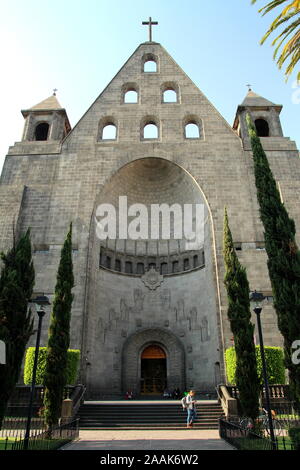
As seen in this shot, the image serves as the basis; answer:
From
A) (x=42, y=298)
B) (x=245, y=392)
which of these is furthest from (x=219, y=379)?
(x=42, y=298)

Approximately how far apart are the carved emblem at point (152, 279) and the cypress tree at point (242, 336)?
11926mm

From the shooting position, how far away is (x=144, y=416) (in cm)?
1392

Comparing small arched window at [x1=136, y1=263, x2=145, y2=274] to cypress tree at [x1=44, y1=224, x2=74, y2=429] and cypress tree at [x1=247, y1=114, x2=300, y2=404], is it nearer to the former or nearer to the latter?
cypress tree at [x1=44, y1=224, x2=74, y2=429]

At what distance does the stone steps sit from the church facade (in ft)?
10.5

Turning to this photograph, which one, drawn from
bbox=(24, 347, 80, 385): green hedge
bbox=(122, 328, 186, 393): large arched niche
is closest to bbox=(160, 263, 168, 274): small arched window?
bbox=(122, 328, 186, 393): large arched niche

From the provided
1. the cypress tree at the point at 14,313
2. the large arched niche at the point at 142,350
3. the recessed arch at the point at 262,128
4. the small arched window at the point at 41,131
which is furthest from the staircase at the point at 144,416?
the small arched window at the point at 41,131

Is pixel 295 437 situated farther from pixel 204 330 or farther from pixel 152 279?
pixel 152 279

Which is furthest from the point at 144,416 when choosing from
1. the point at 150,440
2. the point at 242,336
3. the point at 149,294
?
the point at 149,294

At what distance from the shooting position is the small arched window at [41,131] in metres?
26.5

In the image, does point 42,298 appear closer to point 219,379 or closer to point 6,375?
point 6,375

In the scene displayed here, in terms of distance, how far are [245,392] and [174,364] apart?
1221 cm

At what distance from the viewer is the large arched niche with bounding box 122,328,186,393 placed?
21.7m

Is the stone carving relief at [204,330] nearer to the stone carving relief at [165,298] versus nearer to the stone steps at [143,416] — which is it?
the stone carving relief at [165,298]

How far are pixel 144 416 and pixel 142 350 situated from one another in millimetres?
8981
